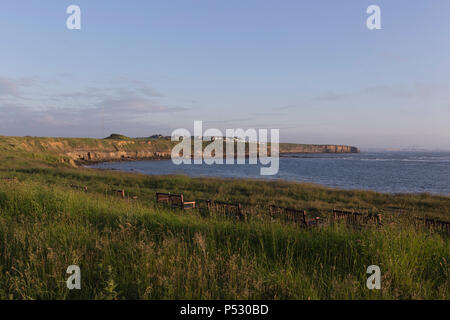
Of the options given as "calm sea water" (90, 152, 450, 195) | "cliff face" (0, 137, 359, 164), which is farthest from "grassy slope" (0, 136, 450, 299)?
"cliff face" (0, 137, 359, 164)

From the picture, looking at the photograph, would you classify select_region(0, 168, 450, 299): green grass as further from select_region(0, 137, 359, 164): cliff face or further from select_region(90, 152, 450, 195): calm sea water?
select_region(0, 137, 359, 164): cliff face

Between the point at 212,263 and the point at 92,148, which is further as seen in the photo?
the point at 92,148

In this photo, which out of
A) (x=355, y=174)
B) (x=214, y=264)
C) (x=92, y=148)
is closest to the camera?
(x=214, y=264)

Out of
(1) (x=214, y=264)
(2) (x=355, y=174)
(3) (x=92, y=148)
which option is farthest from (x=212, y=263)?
(3) (x=92, y=148)

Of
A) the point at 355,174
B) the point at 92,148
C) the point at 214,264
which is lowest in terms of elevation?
the point at 355,174

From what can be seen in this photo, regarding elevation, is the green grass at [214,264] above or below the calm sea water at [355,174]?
above

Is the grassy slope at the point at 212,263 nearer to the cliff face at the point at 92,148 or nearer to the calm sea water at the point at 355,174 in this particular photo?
the calm sea water at the point at 355,174

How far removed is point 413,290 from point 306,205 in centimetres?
1353

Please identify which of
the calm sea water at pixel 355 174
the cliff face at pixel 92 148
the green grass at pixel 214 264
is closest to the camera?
the green grass at pixel 214 264

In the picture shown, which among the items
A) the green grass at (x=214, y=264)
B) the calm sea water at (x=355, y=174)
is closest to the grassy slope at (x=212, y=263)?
the green grass at (x=214, y=264)

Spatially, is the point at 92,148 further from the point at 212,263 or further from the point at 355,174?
the point at 212,263

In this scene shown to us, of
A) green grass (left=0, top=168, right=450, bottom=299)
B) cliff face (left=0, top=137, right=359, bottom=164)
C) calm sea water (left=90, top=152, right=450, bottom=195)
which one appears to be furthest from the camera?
cliff face (left=0, top=137, right=359, bottom=164)

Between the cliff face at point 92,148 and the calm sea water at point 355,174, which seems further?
the cliff face at point 92,148

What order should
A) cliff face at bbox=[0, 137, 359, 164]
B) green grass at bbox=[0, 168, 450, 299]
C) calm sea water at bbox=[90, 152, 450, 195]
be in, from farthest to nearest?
cliff face at bbox=[0, 137, 359, 164], calm sea water at bbox=[90, 152, 450, 195], green grass at bbox=[0, 168, 450, 299]
